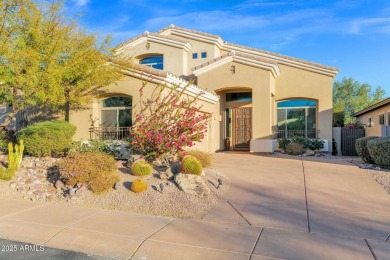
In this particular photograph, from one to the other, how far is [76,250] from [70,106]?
33.0 feet

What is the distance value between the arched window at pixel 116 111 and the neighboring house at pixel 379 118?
41.6 ft

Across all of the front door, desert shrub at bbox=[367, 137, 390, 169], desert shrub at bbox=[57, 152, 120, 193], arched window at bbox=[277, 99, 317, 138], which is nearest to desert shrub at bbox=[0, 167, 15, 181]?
desert shrub at bbox=[57, 152, 120, 193]

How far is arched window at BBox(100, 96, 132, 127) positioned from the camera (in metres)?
13.4

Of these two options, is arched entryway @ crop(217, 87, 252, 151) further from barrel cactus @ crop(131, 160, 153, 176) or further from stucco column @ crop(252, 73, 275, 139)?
barrel cactus @ crop(131, 160, 153, 176)

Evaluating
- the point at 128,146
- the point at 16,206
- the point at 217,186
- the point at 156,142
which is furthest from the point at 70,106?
the point at 217,186

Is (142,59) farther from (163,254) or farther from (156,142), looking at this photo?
(163,254)

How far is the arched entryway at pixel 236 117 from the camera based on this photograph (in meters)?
18.1

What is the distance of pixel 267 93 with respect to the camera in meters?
16.3

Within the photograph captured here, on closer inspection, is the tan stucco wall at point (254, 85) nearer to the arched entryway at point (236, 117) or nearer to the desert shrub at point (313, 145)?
the arched entryway at point (236, 117)

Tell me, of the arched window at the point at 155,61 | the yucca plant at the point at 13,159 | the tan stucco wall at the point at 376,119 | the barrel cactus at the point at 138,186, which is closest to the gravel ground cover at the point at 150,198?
the barrel cactus at the point at 138,186

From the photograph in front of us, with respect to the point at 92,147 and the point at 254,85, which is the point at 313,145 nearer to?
the point at 254,85

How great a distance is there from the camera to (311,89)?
1783 centimetres

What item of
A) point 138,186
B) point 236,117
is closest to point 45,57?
point 138,186

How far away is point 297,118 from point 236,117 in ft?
11.7
